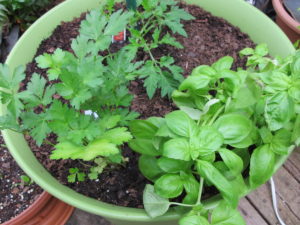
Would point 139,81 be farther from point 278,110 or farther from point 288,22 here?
point 288,22

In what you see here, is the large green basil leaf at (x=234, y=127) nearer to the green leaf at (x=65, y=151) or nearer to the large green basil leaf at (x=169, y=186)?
the large green basil leaf at (x=169, y=186)

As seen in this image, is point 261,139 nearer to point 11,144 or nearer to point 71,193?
point 71,193

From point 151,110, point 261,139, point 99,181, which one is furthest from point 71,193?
point 261,139

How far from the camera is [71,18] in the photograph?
49.5 inches

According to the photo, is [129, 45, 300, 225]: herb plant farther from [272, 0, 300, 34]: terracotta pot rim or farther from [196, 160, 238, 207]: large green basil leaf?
[272, 0, 300, 34]: terracotta pot rim

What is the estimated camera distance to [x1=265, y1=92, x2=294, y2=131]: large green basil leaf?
0.73 meters

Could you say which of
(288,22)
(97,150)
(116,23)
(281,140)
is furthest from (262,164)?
(288,22)

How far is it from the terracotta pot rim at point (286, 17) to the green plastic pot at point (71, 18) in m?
0.28

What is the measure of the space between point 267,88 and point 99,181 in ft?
1.70

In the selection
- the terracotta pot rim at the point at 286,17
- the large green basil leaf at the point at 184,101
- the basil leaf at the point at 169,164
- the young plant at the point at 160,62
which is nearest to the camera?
the basil leaf at the point at 169,164

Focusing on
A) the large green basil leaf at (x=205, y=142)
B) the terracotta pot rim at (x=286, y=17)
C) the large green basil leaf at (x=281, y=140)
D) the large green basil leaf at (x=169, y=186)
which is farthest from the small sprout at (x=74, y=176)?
the terracotta pot rim at (x=286, y=17)

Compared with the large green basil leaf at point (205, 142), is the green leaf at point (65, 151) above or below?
below

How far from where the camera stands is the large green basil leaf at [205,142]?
69cm

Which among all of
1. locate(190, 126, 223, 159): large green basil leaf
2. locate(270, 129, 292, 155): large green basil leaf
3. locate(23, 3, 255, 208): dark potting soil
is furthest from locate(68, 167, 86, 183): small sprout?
locate(270, 129, 292, 155): large green basil leaf
